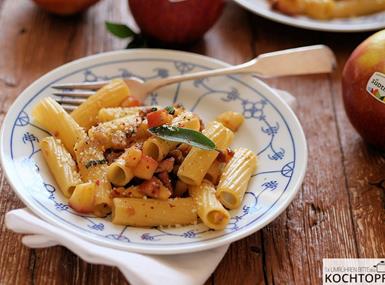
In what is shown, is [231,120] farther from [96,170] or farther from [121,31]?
[121,31]

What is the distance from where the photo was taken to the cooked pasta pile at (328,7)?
207 cm

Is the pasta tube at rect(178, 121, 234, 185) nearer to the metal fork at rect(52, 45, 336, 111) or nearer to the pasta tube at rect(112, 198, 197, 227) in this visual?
the pasta tube at rect(112, 198, 197, 227)

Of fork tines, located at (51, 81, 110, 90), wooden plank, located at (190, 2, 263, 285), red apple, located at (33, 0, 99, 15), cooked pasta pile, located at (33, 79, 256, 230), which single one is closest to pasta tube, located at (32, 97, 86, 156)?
cooked pasta pile, located at (33, 79, 256, 230)

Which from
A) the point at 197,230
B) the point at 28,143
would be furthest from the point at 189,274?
the point at 28,143

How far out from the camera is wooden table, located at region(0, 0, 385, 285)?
4.48 ft

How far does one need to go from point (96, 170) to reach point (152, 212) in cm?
18

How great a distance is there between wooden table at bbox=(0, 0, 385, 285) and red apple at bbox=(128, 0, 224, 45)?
0.39 feet

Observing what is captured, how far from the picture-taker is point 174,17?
1900 mm

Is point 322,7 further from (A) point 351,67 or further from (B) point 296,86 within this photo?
(A) point 351,67

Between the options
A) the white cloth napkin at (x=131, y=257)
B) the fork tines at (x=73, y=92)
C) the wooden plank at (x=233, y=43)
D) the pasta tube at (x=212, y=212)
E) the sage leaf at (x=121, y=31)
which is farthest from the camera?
the sage leaf at (x=121, y=31)

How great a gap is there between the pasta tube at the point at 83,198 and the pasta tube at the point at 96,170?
0.04 feet

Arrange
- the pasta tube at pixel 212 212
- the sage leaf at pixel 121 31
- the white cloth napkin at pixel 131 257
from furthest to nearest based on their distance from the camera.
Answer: the sage leaf at pixel 121 31
the pasta tube at pixel 212 212
the white cloth napkin at pixel 131 257

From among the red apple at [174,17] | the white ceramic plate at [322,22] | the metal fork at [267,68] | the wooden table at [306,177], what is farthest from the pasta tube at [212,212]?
the white ceramic plate at [322,22]

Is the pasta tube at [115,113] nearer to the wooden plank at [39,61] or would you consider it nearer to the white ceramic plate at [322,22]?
the wooden plank at [39,61]
